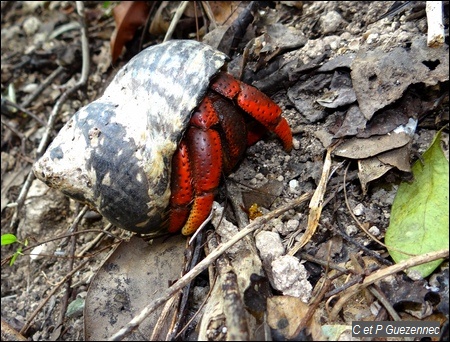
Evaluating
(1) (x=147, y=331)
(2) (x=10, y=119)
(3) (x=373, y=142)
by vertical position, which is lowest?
(1) (x=147, y=331)

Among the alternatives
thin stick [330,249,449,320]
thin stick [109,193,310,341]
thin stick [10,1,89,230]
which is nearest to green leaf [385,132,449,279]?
thin stick [330,249,449,320]

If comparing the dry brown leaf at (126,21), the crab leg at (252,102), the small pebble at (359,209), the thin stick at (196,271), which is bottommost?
the small pebble at (359,209)

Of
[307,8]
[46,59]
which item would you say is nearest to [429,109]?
[307,8]

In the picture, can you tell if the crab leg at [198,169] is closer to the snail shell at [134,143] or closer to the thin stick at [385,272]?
the snail shell at [134,143]

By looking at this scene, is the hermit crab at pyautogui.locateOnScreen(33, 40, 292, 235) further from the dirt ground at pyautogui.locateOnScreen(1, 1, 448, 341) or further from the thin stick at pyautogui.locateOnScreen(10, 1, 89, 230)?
the thin stick at pyautogui.locateOnScreen(10, 1, 89, 230)

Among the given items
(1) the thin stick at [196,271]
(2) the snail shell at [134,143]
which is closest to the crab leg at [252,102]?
(2) the snail shell at [134,143]

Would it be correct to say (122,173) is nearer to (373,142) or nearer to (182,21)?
(373,142)

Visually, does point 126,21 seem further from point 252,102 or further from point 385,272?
point 385,272
